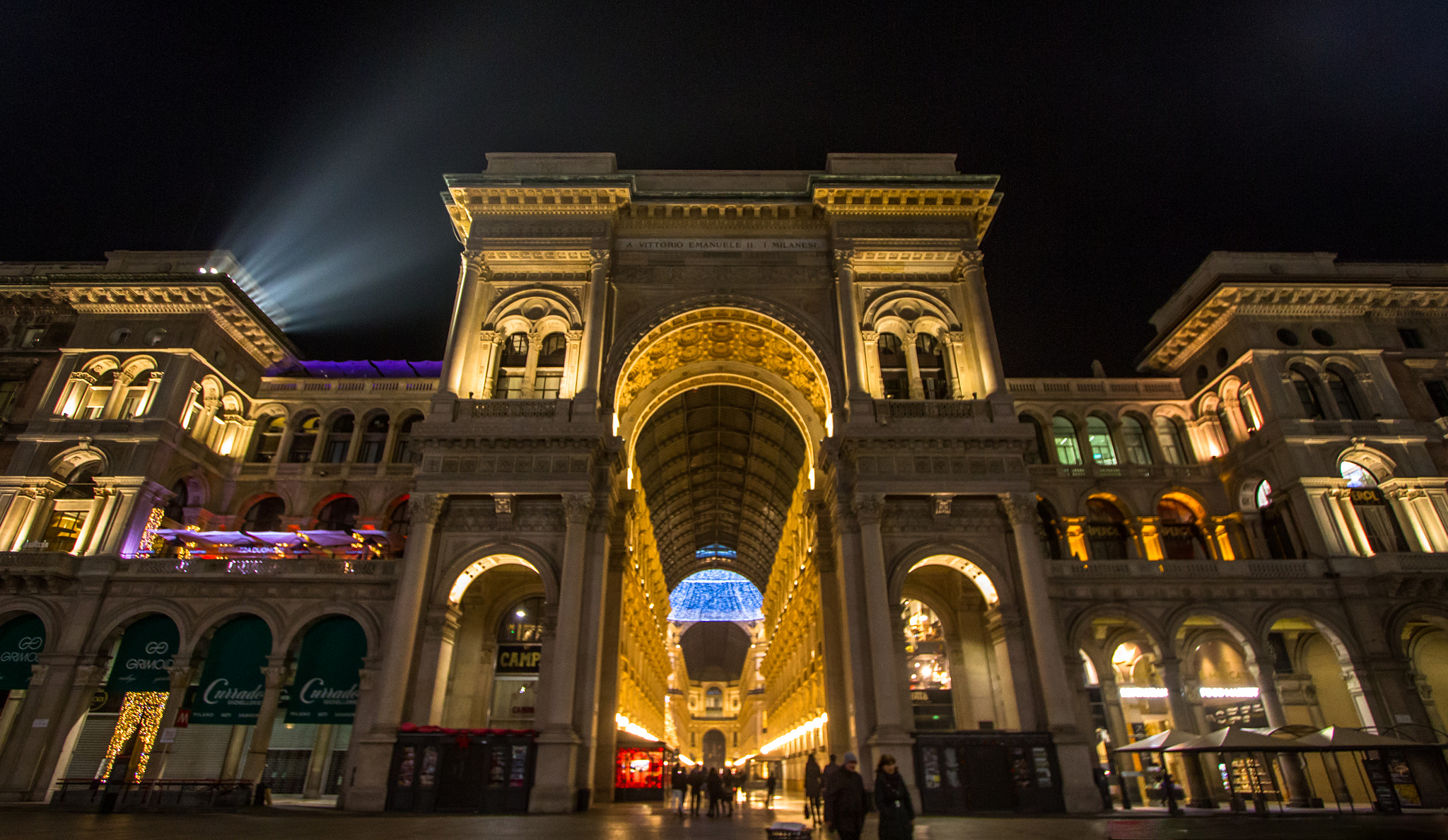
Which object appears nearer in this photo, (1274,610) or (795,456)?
(1274,610)

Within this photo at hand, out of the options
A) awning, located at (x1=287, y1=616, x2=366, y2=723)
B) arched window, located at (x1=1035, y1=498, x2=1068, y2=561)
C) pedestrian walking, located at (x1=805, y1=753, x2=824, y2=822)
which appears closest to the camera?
pedestrian walking, located at (x1=805, y1=753, x2=824, y2=822)

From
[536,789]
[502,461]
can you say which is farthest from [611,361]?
[536,789]

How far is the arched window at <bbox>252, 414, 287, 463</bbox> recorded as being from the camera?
3469 cm

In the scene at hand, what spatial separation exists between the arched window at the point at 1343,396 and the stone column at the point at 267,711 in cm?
4178

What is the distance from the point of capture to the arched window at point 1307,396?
30.6 m

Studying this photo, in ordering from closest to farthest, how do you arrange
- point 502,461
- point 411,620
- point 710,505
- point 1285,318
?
1. point 411,620
2. point 502,461
3. point 1285,318
4. point 710,505

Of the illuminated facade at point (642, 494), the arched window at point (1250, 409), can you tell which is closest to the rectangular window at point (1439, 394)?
the illuminated facade at point (642, 494)

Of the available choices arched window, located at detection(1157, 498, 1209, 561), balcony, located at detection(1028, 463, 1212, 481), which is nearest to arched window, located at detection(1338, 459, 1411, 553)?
balcony, located at detection(1028, 463, 1212, 481)

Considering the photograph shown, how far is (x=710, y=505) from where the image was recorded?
54875 mm

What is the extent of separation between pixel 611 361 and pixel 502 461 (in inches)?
224

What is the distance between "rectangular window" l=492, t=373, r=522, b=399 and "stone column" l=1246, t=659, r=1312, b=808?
1110 inches

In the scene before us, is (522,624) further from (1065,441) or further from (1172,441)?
(1172,441)

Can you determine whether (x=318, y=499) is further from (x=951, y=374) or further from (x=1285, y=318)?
(x=1285, y=318)

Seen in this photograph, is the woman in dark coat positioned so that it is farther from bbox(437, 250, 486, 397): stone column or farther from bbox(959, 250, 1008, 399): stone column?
bbox(437, 250, 486, 397): stone column
